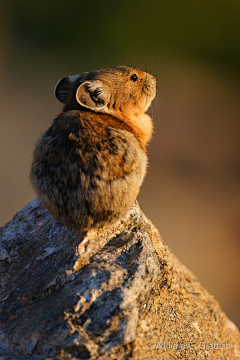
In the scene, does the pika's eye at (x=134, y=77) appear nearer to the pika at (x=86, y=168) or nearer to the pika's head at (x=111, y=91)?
the pika's head at (x=111, y=91)

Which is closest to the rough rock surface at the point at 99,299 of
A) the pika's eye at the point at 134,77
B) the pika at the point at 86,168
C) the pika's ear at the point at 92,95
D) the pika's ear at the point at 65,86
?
the pika at the point at 86,168

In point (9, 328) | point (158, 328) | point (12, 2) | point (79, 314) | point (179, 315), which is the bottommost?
point (9, 328)

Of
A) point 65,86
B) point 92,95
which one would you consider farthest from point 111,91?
point 65,86

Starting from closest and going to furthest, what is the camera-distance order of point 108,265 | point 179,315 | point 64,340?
1. point 64,340
2. point 108,265
3. point 179,315

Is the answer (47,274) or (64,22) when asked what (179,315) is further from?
(64,22)

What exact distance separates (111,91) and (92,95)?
41 centimetres

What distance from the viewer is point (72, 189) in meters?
4.09

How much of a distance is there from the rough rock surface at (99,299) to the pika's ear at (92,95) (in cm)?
141

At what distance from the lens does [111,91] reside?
5.30 m

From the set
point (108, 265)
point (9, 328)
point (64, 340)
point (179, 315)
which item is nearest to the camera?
point (64, 340)

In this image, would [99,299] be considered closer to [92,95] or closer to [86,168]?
[86,168]

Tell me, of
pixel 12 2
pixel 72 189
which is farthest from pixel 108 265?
pixel 12 2

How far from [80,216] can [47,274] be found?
70 centimetres

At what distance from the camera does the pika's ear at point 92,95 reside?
4.76 meters
